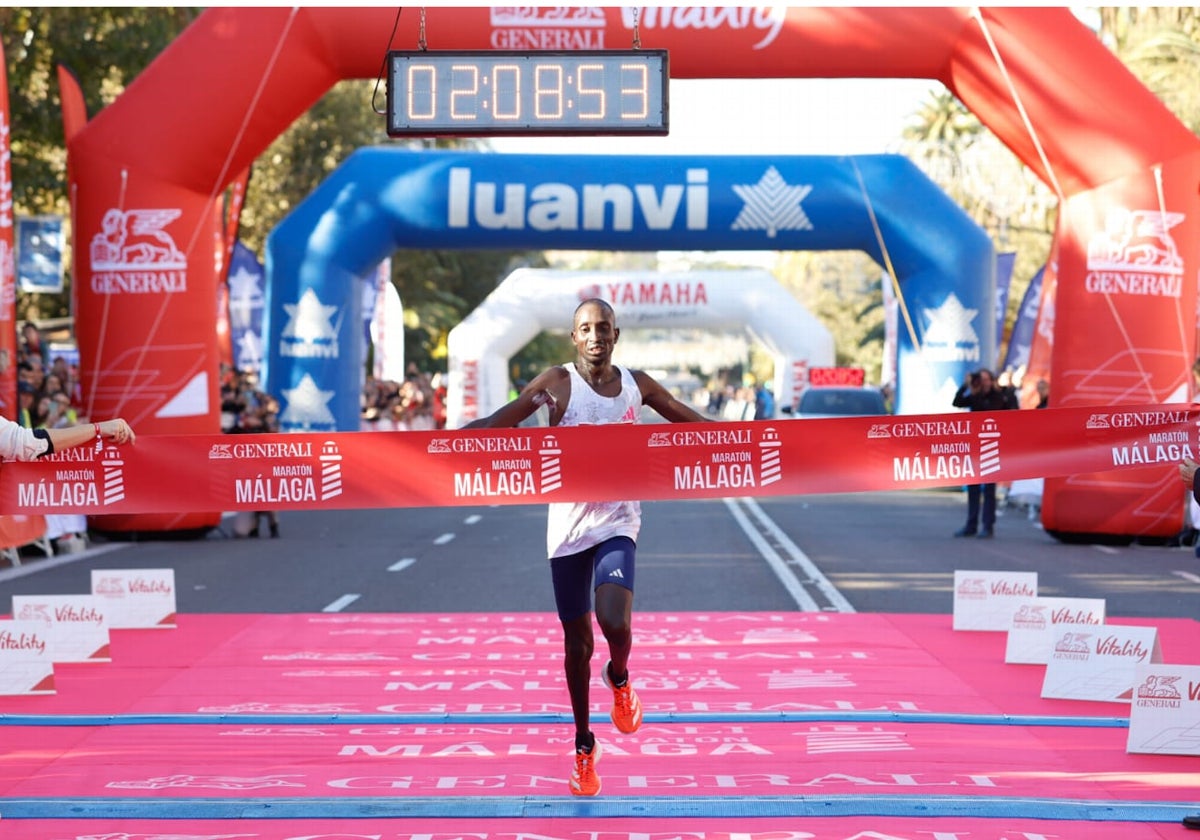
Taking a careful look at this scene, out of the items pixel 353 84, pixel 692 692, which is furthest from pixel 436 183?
pixel 353 84

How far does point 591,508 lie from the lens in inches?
275

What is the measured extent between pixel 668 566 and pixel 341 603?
4.02 meters

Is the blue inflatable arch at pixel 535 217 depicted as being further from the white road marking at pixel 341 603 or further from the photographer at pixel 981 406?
the white road marking at pixel 341 603

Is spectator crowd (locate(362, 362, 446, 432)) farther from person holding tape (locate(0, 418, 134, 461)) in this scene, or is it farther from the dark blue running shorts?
the dark blue running shorts

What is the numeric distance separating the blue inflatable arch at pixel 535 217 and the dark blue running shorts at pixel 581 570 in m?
18.8

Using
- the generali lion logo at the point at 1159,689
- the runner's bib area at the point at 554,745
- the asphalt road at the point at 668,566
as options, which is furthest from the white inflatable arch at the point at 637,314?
the generali lion logo at the point at 1159,689

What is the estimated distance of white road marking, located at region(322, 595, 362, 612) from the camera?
1326 cm

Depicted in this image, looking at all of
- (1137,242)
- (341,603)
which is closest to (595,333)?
(341,603)

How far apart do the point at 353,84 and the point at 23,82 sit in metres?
25.9

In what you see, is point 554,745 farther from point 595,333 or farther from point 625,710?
point 595,333

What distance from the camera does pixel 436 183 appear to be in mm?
25531

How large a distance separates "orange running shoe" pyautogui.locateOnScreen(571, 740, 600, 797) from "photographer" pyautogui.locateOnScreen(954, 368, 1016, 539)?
13437 mm

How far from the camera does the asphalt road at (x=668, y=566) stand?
13.8 metres

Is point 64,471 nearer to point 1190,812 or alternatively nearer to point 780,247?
point 1190,812
